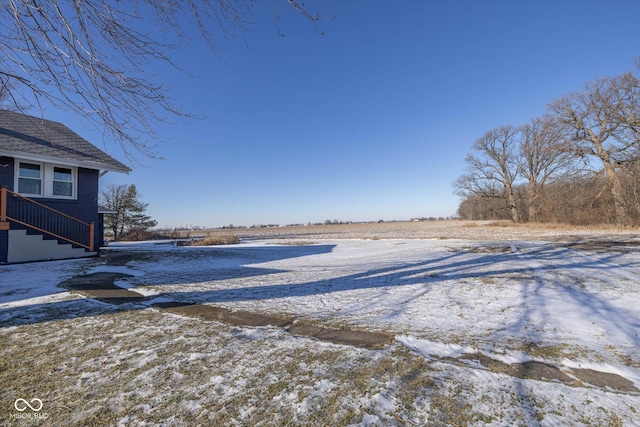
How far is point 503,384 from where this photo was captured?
80.7 inches

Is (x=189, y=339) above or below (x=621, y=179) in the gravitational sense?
below

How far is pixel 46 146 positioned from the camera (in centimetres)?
959

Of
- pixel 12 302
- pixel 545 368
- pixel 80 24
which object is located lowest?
pixel 545 368

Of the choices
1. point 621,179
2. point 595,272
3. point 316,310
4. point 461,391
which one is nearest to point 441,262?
point 595,272

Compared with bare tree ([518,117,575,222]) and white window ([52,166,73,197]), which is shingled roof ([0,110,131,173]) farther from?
bare tree ([518,117,575,222])

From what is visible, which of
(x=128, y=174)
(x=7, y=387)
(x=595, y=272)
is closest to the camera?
(x=7, y=387)

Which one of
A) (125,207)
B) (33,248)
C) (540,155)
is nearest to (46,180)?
(33,248)

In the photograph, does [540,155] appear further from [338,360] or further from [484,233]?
[338,360]

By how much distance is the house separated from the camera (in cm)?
840

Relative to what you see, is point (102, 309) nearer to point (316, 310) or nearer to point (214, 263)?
point (316, 310)

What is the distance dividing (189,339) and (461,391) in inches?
104

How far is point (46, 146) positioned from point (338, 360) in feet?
41.7

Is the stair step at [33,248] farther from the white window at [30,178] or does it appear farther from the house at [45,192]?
the white window at [30,178]

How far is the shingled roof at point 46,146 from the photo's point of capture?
8.84m
